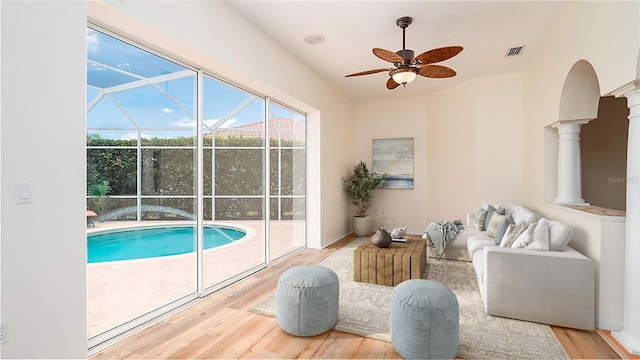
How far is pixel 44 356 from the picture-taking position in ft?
5.95

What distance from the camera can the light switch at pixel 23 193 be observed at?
1691 mm

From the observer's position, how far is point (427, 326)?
7.05ft

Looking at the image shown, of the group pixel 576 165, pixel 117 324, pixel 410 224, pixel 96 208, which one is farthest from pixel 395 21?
pixel 410 224

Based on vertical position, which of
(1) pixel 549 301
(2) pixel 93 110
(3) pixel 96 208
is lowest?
(1) pixel 549 301

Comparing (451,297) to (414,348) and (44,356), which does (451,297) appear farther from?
(44,356)

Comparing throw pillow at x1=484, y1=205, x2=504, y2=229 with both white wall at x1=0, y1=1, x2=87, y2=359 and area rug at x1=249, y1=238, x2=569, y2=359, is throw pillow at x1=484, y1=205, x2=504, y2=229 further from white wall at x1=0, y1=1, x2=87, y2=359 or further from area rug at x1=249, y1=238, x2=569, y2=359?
white wall at x1=0, y1=1, x2=87, y2=359

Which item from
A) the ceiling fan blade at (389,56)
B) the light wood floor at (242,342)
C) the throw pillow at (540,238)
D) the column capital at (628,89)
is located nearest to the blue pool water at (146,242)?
the light wood floor at (242,342)

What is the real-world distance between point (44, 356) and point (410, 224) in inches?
249

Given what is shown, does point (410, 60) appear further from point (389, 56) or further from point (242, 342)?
A: point (242, 342)

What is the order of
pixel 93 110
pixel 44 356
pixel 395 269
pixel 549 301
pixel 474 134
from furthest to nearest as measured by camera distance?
pixel 474 134
pixel 395 269
pixel 549 301
pixel 93 110
pixel 44 356

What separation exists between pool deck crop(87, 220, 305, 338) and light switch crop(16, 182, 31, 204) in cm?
71

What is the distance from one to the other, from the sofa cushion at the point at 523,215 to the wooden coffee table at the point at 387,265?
1.34 meters

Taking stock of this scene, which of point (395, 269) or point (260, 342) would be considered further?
point (395, 269)

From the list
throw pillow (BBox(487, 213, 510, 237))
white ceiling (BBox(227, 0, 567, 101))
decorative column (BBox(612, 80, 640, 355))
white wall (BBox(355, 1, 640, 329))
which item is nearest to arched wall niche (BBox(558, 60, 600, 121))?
white wall (BBox(355, 1, 640, 329))
